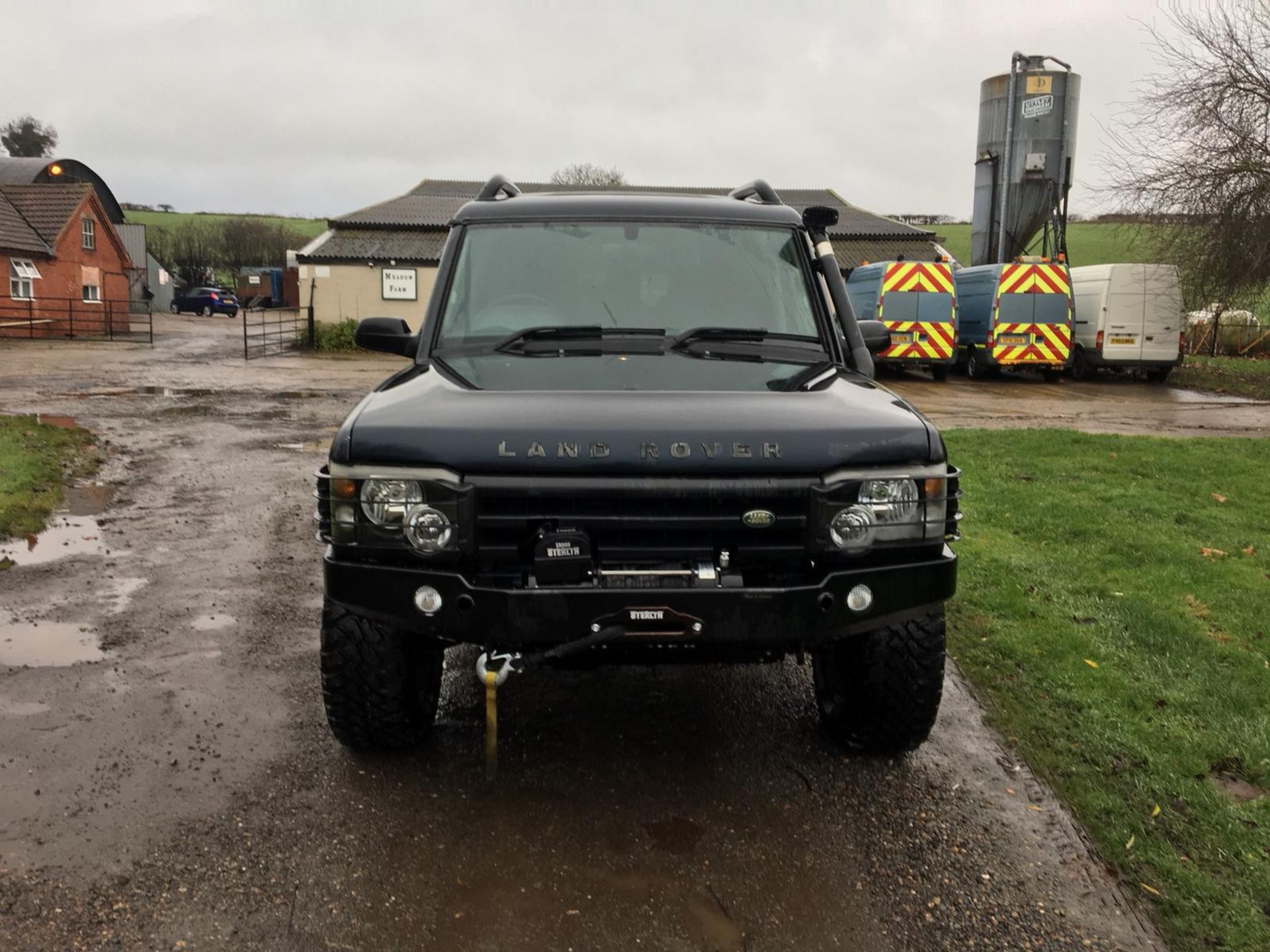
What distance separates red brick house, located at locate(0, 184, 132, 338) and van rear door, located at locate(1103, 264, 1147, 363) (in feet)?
103

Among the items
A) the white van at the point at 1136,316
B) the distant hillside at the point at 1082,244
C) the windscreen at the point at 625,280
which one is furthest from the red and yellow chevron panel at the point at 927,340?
the windscreen at the point at 625,280

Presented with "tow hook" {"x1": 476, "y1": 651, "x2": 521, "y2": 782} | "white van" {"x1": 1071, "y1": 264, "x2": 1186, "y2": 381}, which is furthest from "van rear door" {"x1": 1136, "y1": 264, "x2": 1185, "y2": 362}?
"tow hook" {"x1": 476, "y1": 651, "x2": 521, "y2": 782}

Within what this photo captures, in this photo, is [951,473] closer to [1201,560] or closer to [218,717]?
[218,717]

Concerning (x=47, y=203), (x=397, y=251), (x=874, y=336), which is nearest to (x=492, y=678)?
(x=874, y=336)

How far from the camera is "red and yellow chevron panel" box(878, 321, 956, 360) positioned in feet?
70.3

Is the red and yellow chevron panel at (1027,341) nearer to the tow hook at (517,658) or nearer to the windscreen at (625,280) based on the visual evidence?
the windscreen at (625,280)

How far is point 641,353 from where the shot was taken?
418 centimetres

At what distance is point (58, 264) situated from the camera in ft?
134

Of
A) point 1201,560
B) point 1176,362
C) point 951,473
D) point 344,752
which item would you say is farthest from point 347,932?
point 1176,362

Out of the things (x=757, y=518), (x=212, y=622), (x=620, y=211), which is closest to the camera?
(x=757, y=518)

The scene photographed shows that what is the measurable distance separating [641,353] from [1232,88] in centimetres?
2157

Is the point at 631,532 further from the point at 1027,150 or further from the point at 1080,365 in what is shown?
the point at 1027,150

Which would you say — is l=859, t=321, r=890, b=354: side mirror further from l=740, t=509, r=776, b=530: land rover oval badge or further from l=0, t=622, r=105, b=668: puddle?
l=0, t=622, r=105, b=668: puddle

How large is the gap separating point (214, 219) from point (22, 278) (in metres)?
64.2
